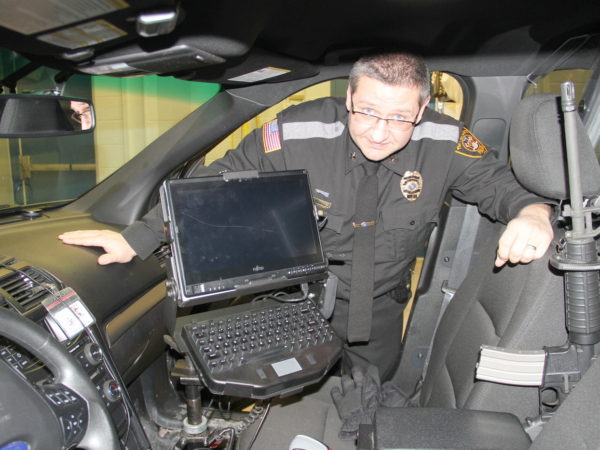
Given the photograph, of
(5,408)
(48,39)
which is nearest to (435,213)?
(48,39)

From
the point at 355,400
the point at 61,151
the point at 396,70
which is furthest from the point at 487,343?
the point at 61,151

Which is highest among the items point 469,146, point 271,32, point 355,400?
point 271,32

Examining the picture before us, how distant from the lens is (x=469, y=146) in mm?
1944

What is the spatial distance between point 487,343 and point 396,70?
2.81ft

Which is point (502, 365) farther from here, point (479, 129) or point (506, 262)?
point (479, 129)

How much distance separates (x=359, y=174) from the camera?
1.98m

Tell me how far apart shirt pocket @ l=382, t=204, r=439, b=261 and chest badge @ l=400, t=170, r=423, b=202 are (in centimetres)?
4

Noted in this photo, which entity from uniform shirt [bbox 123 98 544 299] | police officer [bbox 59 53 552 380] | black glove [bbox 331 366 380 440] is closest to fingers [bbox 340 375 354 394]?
black glove [bbox 331 366 380 440]

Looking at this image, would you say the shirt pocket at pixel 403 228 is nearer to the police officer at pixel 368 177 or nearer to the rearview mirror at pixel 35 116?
the police officer at pixel 368 177

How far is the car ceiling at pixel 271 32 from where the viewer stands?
3.56 feet

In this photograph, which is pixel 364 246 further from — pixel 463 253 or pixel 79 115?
A: pixel 79 115

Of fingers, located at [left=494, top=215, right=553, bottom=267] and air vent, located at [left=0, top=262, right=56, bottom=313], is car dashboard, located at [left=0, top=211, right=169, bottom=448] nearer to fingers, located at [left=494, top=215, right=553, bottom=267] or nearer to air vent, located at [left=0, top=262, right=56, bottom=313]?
air vent, located at [left=0, top=262, right=56, bottom=313]

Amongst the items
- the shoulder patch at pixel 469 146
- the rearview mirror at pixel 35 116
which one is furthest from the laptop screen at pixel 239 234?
the shoulder patch at pixel 469 146

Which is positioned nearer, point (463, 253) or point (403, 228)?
point (403, 228)
